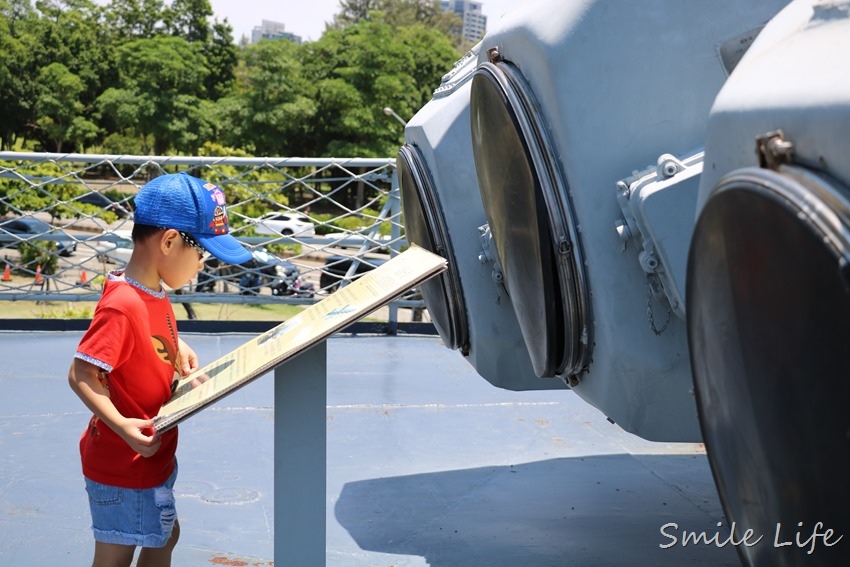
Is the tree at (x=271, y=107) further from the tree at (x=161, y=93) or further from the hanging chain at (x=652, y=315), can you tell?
the hanging chain at (x=652, y=315)

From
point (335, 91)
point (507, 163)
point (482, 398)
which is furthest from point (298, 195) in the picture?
point (507, 163)

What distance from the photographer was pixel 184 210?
250 centimetres

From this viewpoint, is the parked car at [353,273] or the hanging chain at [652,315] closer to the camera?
the hanging chain at [652,315]

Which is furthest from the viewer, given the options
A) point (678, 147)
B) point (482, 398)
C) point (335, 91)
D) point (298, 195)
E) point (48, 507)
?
point (298, 195)

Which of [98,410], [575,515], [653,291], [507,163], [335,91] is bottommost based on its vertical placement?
[575,515]

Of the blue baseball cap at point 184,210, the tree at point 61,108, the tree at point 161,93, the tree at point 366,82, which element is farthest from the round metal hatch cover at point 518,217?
the tree at point 61,108

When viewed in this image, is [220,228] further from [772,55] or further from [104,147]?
[104,147]

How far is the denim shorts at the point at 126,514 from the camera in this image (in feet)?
7.98

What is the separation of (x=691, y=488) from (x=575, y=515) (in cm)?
62

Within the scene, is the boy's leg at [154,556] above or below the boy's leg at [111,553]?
below

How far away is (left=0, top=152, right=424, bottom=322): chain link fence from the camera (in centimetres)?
667

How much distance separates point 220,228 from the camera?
2.57m

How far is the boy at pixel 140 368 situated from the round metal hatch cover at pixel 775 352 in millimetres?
1262

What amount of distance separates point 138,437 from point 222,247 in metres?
0.51
